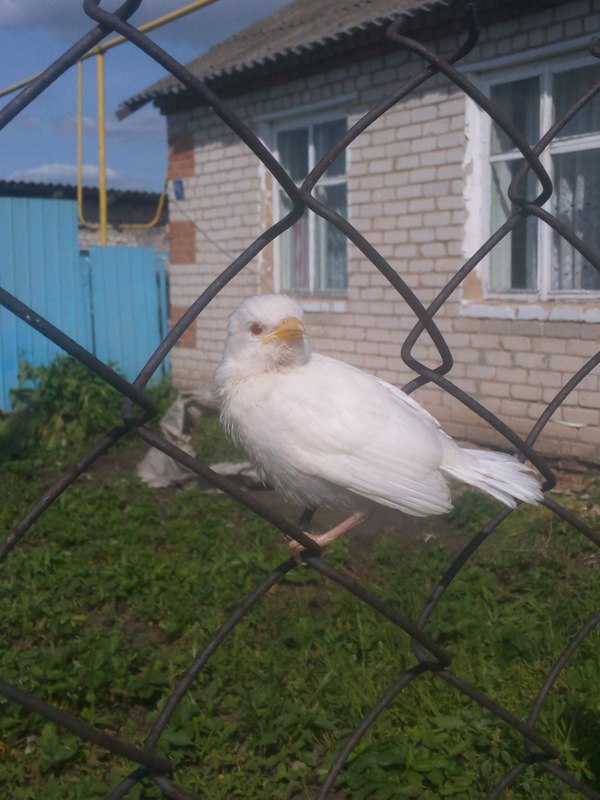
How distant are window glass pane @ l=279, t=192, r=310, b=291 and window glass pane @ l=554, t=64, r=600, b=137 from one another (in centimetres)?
305

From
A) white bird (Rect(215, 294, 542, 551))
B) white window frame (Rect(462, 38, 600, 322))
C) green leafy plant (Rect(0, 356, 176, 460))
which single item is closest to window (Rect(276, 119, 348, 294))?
white window frame (Rect(462, 38, 600, 322))

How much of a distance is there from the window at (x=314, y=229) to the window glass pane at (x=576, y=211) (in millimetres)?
2215

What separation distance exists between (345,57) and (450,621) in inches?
209

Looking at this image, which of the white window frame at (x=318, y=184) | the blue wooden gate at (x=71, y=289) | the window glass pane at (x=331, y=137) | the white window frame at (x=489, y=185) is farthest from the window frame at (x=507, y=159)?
Answer: the blue wooden gate at (x=71, y=289)

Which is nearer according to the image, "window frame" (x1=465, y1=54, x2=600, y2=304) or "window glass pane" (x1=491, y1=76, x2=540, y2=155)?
"window frame" (x1=465, y1=54, x2=600, y2=304)

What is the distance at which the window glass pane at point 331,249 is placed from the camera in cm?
817

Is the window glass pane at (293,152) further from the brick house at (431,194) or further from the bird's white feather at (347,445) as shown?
the bird's white feather at (347,445)

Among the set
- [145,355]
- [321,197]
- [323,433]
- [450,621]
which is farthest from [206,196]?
[323,433]

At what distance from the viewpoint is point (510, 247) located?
6.70 meters

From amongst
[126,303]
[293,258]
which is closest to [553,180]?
[293,258]

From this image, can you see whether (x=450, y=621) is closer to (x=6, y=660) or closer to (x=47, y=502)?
(x=6, y=660)

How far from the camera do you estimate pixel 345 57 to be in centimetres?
746

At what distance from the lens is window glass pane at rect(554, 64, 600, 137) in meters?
5.95

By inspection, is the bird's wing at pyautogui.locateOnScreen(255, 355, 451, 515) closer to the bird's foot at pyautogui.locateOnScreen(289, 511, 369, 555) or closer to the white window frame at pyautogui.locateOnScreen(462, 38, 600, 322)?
the bird's foot at pyautogui.locateOnScreen(289, 511, 369, 555)
